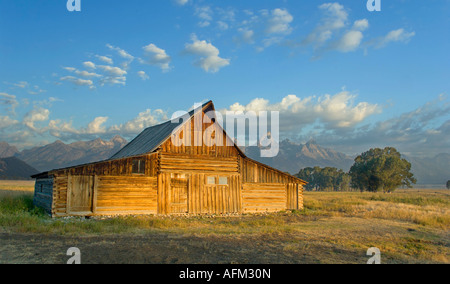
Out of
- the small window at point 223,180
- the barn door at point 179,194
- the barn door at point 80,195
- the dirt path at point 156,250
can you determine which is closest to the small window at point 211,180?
the small window at point 223,180

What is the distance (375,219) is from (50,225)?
19.0 metres

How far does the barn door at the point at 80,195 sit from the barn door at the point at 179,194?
5006 mm

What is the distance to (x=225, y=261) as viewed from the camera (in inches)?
354

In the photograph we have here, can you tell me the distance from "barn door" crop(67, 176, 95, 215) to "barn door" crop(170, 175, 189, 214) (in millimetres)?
5006

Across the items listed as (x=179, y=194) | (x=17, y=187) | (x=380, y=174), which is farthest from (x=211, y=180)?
(x=380, y=174)

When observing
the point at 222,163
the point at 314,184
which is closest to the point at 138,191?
the point at 222,163

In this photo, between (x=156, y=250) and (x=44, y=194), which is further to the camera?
(x=44, y=194)

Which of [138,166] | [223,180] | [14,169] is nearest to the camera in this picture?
[138,166]

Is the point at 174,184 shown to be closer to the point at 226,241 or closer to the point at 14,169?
the point at 226,241

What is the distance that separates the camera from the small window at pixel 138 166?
68.0 feet

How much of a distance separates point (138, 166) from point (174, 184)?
2717mm

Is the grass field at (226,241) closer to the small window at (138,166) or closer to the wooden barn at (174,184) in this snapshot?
the wooden barn at (174,184)

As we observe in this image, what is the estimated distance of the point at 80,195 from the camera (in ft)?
62.1
